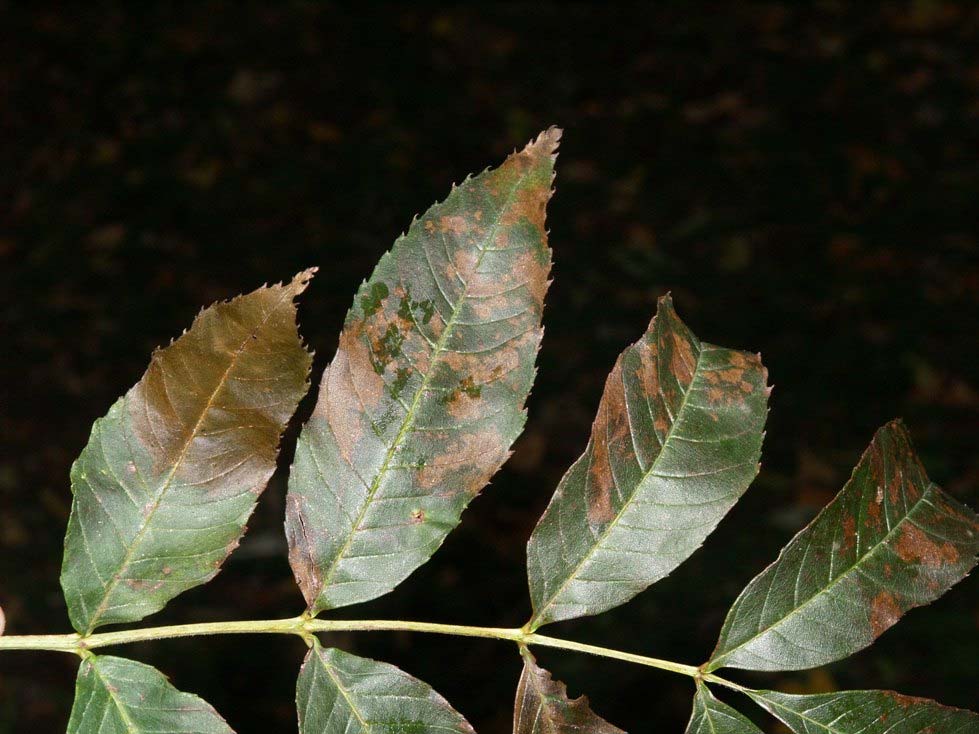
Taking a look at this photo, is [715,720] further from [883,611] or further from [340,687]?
[340,687]

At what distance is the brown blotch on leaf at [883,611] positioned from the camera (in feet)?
3.24

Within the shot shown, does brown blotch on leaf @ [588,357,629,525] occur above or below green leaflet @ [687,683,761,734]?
above

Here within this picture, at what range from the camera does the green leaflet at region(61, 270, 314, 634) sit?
948mm

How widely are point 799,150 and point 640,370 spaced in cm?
284

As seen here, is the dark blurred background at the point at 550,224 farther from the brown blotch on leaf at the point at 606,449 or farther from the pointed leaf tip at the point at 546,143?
the pointed leaf tip at the point at 546,143

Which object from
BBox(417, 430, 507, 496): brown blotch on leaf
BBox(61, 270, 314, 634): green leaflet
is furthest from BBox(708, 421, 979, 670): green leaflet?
BBox(61, 270, 314, 634): green leaflet

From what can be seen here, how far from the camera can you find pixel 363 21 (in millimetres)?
3717

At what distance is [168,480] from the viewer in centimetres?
98

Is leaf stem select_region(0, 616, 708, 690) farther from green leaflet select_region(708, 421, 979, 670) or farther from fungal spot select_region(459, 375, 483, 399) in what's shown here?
fungal spot select_region(459, 375, 483, 399)

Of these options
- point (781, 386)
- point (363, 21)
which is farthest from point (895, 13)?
point (363, 21)

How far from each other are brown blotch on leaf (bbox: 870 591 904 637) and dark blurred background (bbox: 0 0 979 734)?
1983mm

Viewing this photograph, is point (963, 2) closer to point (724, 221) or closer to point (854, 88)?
point (854, 88)

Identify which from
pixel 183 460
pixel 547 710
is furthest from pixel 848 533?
pixel 183 460

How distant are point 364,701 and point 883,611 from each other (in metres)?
0.57
